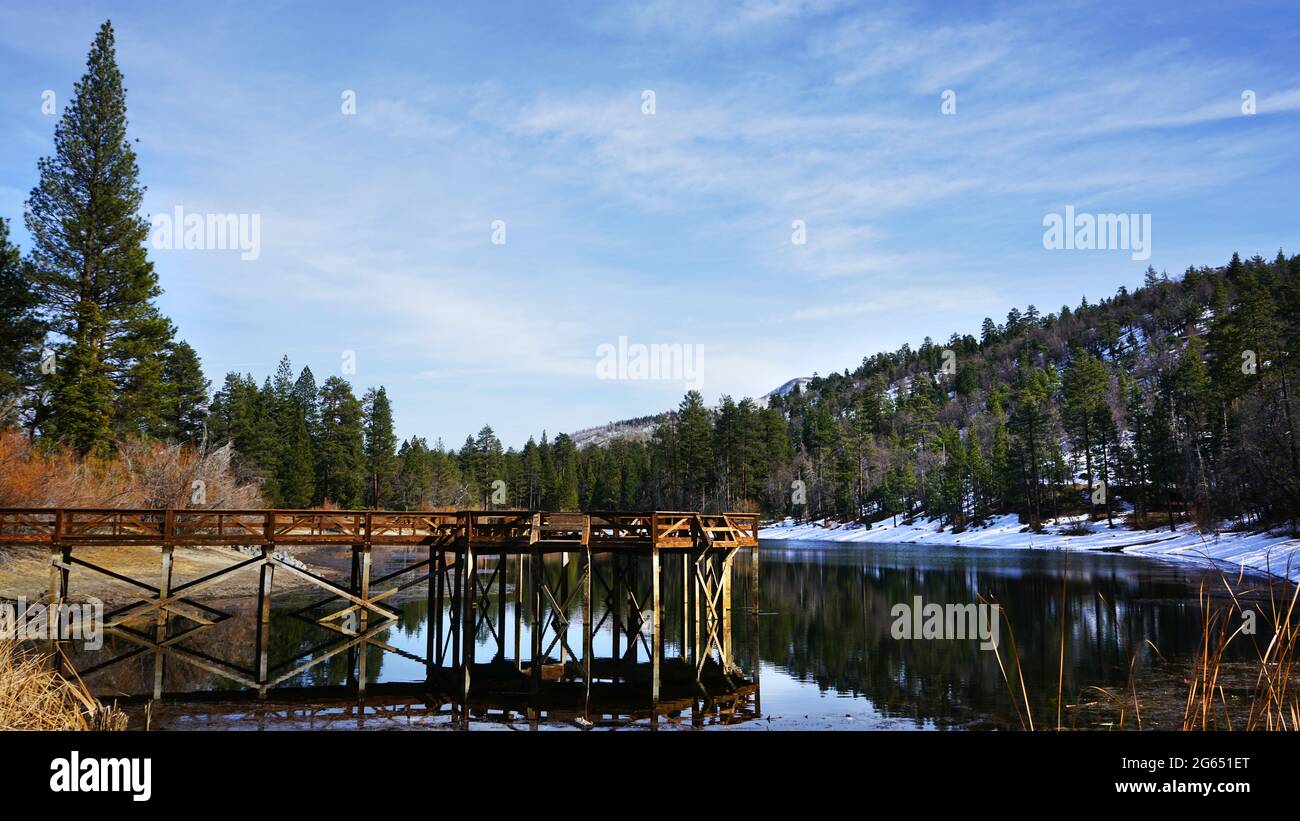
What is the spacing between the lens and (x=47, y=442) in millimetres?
45250

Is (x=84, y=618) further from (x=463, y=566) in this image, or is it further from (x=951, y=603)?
(x=951, y=603)

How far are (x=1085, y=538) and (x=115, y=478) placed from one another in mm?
81645

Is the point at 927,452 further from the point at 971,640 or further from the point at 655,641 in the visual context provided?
the point at 655,641

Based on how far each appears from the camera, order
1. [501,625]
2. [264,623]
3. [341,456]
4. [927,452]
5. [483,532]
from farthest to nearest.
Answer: [927,452], [341,456], [501,625], [483,532], [264,623]

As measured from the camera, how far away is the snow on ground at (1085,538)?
167 ft

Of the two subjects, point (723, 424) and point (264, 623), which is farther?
point (723, 424)

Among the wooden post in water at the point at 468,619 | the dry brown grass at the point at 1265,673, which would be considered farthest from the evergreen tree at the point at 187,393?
the dry brown grass at the point at 1265,673

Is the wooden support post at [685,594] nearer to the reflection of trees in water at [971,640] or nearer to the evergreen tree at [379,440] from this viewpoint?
the reflection of trees in water at [971,640]

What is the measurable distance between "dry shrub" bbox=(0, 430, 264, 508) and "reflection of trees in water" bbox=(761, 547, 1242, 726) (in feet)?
110

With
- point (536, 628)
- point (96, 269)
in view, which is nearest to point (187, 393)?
point (96, 269)

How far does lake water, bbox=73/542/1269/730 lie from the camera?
68.4ft

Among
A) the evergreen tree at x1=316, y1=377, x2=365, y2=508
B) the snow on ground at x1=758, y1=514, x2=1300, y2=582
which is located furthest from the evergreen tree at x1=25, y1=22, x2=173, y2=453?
the snow on ground at x1=758, y1=514, x2=1300, y2=582

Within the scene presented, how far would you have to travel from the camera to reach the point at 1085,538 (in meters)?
83.4

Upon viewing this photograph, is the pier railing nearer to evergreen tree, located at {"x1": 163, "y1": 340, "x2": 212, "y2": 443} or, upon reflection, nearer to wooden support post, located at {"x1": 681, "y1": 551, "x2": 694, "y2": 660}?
wooden support post, located at {"x1": 681, "y1": 551, "x2": 694, "y2": 660}
